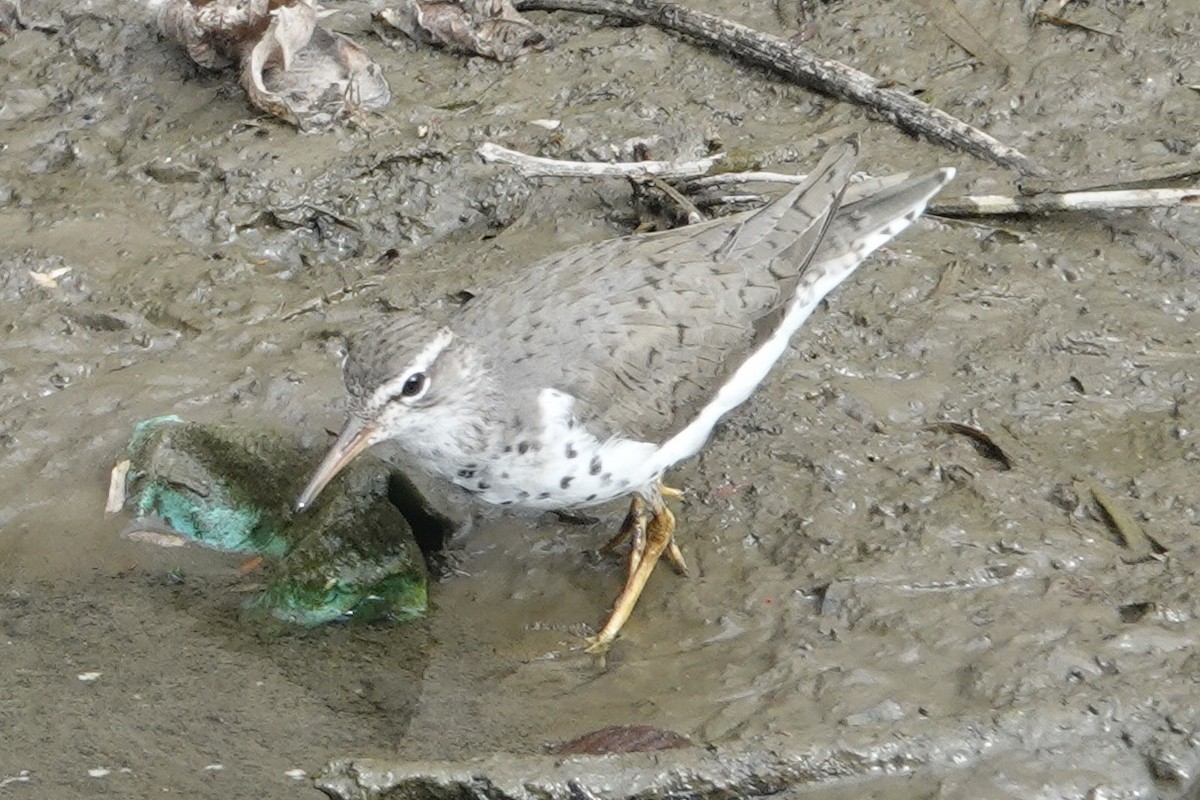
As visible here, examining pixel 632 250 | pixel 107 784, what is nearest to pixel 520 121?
pixel 632 250

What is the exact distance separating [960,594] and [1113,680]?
68 centimetres

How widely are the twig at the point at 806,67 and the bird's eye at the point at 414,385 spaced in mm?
3381

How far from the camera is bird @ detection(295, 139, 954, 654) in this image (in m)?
5.40

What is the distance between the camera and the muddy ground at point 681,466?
500cm

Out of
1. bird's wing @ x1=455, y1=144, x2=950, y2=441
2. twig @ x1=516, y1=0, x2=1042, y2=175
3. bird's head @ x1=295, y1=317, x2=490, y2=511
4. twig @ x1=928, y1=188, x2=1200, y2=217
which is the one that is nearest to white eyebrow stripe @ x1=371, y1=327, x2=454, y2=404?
bird's head @ x1=295, y1=317, x2=490, y2=511

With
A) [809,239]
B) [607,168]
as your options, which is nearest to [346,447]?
[809,239]

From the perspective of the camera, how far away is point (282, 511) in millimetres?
6223

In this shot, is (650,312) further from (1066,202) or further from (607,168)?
(1066,202)

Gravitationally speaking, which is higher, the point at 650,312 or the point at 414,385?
the point at 650,312

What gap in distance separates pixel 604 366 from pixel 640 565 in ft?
2.65

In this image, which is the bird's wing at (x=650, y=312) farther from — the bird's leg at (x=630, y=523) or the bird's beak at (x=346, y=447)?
the bird's beak at (x=346, y=447)

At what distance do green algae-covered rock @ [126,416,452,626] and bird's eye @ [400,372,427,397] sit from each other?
79 cm

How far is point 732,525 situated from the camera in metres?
6.00

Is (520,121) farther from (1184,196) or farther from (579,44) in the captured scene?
(1184,196)
